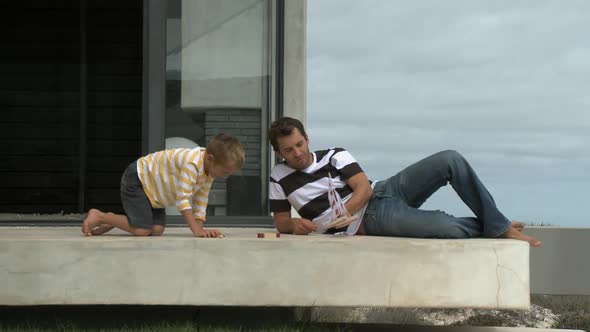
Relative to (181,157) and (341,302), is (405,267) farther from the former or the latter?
(181,157)

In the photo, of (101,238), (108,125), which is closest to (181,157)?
(101,238)

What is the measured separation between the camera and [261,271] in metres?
4.31

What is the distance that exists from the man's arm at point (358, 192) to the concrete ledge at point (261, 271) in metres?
0.33

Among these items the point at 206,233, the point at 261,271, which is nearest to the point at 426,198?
the point at 261,271

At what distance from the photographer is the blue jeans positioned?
4.61 metres

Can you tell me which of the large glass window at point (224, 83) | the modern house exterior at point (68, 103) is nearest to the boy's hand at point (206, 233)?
the large glass window at point (224, 83)

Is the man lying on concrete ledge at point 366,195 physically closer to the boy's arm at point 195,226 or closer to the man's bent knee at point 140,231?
the boy's arm at point 195,226

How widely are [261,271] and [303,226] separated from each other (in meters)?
0.48

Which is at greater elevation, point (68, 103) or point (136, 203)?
point (68, 103)

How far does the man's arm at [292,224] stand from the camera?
467 cm

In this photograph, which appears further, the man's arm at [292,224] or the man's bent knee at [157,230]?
the man's bent knee at [157,230]

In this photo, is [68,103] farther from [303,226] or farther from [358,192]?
[358,192]

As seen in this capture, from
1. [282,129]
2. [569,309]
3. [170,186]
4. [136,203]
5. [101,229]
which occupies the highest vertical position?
[282,129]

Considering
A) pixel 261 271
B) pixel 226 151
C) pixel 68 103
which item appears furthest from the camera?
pixel 68 103
